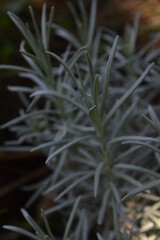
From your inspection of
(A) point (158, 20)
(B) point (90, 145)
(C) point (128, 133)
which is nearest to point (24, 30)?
(B) point (90, 145)

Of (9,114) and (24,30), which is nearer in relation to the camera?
(24,30)

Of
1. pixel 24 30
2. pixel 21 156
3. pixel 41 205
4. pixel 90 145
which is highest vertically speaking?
pixel 24 30

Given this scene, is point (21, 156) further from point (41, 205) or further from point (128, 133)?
point (128, 133)

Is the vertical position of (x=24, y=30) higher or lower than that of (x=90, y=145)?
higher

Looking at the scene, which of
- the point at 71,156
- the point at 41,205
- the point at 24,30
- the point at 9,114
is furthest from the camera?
the point at 9,114

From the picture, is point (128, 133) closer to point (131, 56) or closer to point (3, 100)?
point (131, 56)

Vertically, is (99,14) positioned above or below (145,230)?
above

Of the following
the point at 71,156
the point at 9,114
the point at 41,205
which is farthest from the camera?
the point at 9,114

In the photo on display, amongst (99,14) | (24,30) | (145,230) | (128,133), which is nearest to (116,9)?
(99,14)

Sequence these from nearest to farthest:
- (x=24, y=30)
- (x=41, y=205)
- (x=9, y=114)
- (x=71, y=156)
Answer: (x=24, y=30), (x=71, y=156), (x=41, y=205), (x=9, y=114)
